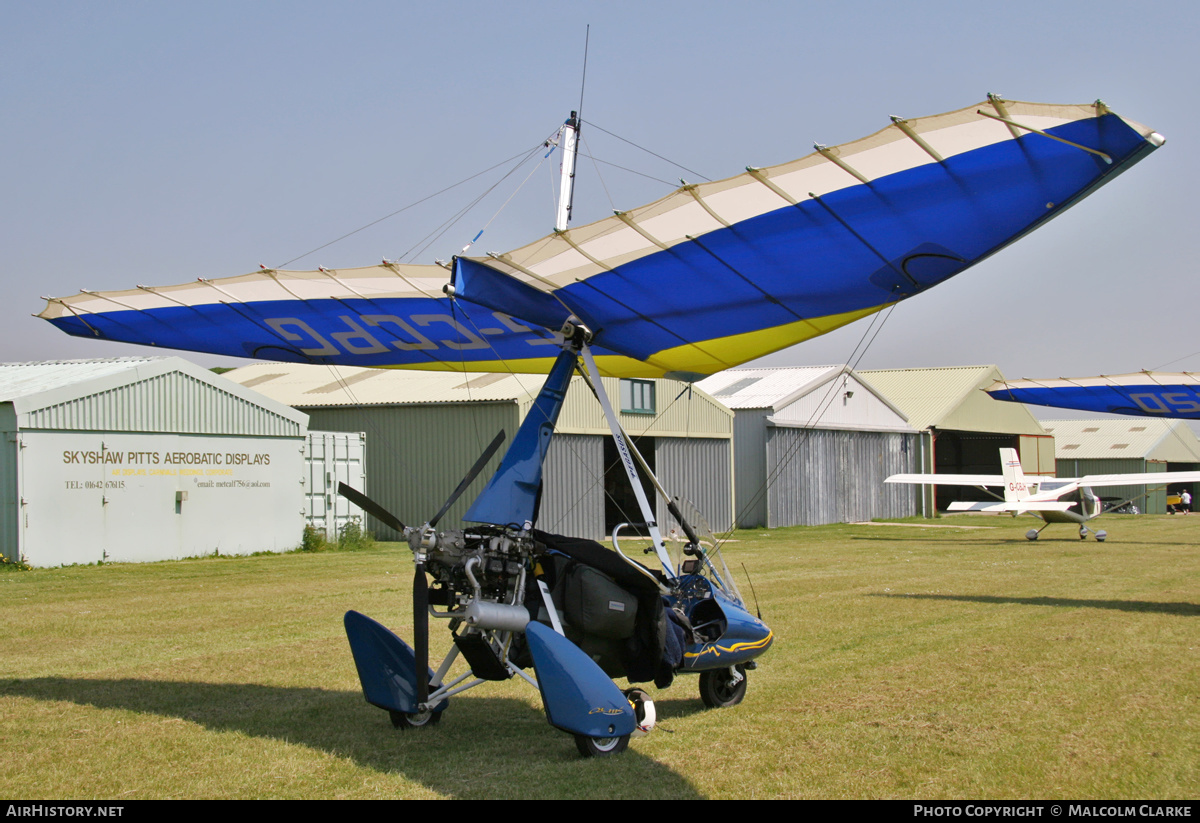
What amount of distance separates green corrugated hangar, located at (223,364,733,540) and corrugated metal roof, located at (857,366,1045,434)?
16.7 metres

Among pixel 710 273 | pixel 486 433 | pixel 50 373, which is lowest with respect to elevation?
pixel 486 433

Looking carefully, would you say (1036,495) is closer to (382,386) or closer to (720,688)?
(382,386)

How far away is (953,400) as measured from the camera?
4791cm

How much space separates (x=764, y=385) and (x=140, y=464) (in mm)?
24382

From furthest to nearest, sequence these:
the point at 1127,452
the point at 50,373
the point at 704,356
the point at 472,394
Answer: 1. the point at 1127,452
2. the point at 472,394
3. the point at 50,373
4. the point at 704,356

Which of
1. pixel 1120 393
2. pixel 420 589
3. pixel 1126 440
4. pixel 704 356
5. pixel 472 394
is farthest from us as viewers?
pixel 1126 440

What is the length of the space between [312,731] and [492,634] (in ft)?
4.93

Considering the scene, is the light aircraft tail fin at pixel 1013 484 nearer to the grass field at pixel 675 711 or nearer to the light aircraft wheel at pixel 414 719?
the grass field at pixel 675 711

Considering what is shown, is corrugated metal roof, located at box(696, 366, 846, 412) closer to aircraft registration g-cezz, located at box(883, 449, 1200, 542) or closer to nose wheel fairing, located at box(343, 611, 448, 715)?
aircraft registration g-cezz, located at box(883, 449, 1200, 542)

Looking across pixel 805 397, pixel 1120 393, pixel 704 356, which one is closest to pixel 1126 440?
pixel 805 397

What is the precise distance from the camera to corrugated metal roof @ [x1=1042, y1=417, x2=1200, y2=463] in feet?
216

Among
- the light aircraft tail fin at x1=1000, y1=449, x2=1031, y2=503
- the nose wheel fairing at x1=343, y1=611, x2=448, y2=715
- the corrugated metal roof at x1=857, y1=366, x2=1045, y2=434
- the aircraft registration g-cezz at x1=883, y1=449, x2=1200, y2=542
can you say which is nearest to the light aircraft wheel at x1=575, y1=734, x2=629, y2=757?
the nose wheel fairing at x1=343, y1=611, x2=448, y2=715

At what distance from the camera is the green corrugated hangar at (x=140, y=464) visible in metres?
19.0
